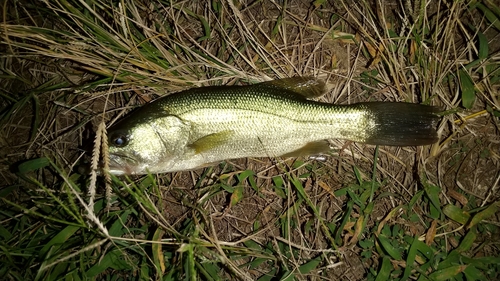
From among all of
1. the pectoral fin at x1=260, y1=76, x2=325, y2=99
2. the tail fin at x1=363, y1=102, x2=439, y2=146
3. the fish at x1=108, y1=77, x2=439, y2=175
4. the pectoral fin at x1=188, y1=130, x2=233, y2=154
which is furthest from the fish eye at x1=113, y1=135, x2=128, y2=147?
the tail fin at x1=363, y1=102, x2=439, y2=146

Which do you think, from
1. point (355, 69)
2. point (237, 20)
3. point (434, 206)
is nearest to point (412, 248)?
point (434, 206)

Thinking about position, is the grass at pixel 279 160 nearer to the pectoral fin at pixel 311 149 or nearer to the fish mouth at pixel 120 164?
the pectoral fin at pixel 311 149

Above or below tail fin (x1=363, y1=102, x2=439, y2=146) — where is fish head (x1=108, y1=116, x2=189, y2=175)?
above

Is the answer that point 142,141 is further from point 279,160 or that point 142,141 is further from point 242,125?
point 279,160

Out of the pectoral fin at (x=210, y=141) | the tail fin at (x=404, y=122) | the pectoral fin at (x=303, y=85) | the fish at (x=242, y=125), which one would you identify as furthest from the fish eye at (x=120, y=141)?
the tail fin at (x=404, y=122)

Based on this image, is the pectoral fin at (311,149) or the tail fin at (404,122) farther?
the pectoral fin at (311,149)

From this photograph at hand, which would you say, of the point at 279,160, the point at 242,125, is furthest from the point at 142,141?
the point at 279,160

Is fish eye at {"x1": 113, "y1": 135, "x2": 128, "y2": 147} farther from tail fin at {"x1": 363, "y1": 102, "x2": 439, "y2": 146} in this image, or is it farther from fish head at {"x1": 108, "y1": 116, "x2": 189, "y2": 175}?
tail fin at {"x1": 363, "y1": 102, "x2": 439, "y2": 146}

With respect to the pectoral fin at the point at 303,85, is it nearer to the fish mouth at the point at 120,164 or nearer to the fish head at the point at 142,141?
the fish head at the point at 142,141

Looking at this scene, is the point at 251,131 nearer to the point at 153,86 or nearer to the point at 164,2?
the point at 153,86

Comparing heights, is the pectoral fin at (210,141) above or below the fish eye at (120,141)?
below
